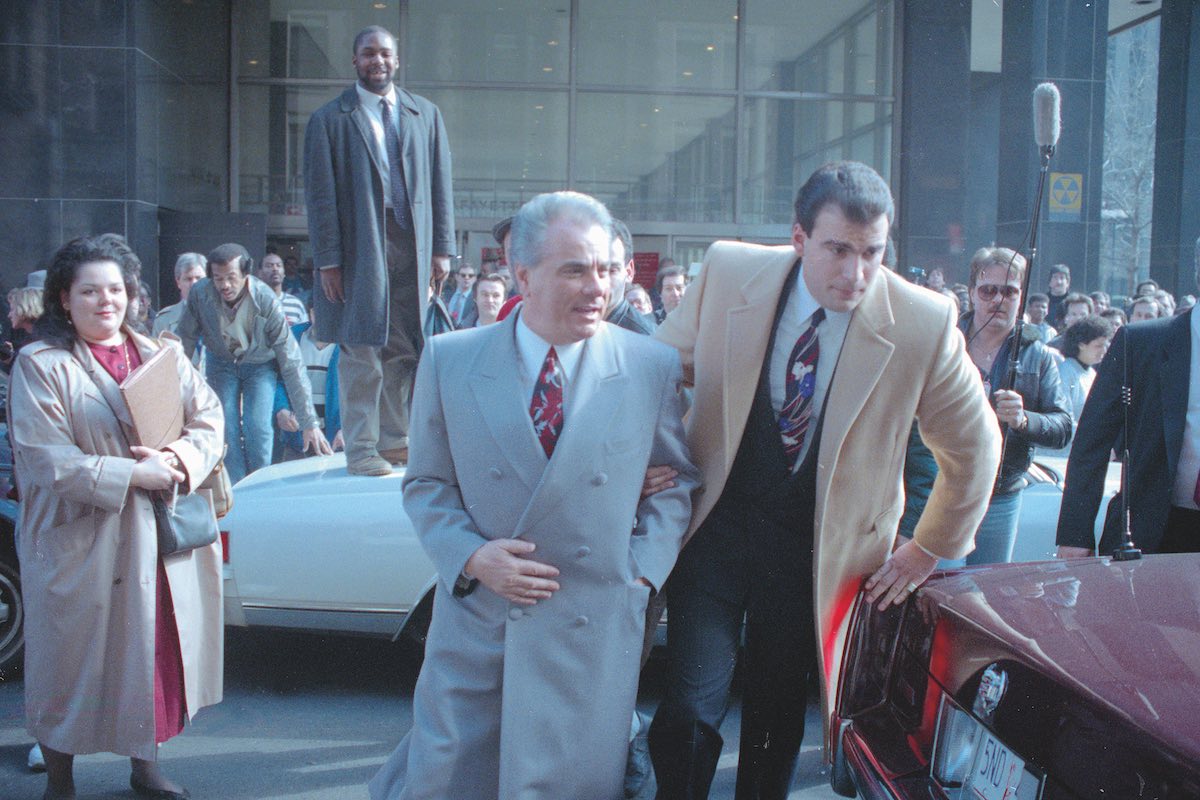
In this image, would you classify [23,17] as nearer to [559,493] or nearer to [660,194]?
[660,194]

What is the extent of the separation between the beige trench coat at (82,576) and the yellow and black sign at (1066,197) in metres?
13.2

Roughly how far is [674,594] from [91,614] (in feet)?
6.30

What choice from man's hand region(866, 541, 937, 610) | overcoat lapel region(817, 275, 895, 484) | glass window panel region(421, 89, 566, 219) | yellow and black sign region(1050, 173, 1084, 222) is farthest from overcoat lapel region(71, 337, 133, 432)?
yellow and black sign region(1050, 173, 1084, 222)

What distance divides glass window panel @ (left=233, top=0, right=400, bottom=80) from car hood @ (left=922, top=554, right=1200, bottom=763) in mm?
14030

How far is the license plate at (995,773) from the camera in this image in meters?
2.16

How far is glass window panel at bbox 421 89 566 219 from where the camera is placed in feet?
50.8

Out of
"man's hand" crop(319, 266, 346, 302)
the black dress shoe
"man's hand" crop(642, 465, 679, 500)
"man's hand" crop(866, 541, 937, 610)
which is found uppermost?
"man's hand" crop(319, 266, 346, 302)

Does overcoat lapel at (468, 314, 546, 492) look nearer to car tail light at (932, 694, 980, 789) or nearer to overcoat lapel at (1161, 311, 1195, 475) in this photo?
car tail light at (932, 694, 980, 789)

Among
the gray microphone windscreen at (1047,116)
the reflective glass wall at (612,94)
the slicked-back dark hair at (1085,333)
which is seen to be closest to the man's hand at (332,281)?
the gray microphone windscreen at (1047,116)

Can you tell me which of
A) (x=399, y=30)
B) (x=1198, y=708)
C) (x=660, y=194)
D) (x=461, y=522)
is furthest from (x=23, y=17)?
(x=1198, y=708)

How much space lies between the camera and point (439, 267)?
18.1 ft

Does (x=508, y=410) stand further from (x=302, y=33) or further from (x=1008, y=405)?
(x=302, y=33)

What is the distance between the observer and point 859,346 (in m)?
2.85

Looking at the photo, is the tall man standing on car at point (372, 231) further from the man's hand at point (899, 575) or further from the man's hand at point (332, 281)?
the man's hand at point (899, 575)
